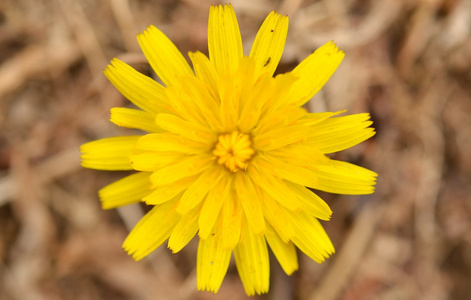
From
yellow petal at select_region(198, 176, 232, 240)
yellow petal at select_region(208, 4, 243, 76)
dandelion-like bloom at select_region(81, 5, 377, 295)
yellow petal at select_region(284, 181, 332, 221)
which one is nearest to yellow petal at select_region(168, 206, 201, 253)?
dandelion-like bloom at select_region(81, 5, 377, 295)

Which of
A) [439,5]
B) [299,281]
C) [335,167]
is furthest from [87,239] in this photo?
[439,5]

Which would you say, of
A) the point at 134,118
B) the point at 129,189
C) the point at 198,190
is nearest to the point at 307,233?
the point at 198,190

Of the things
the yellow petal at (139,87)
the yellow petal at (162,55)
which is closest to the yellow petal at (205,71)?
the yellow petal at (162,55)

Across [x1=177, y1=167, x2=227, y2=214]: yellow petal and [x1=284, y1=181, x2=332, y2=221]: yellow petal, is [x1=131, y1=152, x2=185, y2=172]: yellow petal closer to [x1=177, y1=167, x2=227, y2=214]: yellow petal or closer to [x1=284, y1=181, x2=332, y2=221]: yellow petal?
[x1=177, y1=167, x2=227, y2=214]: yellow petal

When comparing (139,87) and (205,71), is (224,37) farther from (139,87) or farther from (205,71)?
(139,87)

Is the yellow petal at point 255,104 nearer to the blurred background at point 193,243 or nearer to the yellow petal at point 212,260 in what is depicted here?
the yellow petal at point 212,260

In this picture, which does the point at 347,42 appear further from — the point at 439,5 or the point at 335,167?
the point at 335,167

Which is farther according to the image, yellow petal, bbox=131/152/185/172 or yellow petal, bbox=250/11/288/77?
yellow petal, bbox=250/11/288/77
